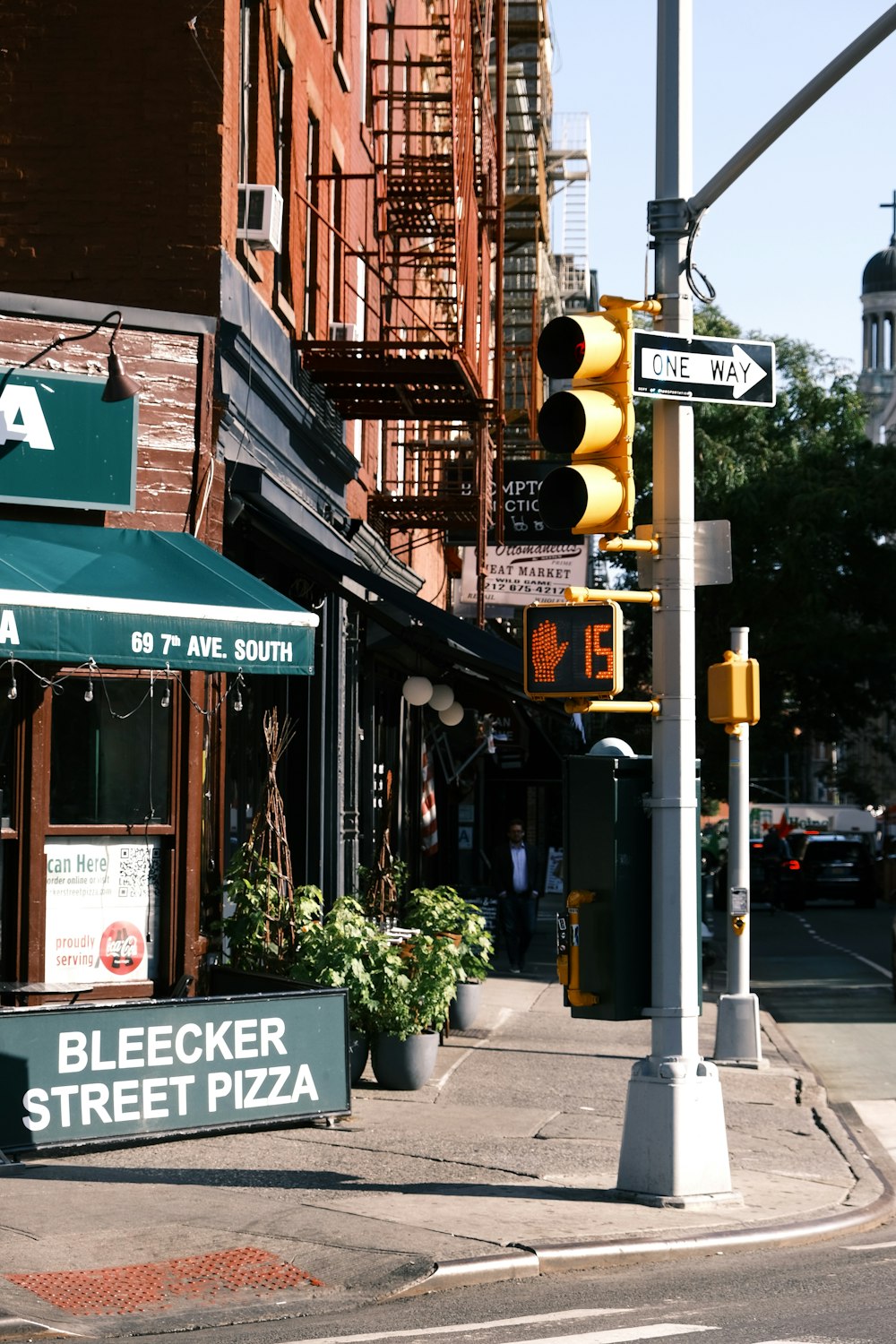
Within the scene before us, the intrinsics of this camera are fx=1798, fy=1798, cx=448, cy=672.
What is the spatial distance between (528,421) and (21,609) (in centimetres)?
2420

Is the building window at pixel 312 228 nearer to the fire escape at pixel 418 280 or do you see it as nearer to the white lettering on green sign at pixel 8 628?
the fire escape at pixel 418 280

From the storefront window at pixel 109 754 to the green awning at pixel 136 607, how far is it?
1.09 meters

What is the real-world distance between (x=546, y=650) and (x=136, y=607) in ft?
9.28

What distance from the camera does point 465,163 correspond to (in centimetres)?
1831

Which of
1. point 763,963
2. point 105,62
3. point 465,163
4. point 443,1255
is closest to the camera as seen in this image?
point 443,1255

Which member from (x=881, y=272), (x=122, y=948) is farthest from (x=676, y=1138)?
(x=881, y=272)

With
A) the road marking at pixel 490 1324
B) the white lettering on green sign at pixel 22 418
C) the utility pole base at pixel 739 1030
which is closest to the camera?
the road marking at pixel 490 1324

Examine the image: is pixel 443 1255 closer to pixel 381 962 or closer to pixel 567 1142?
pixel 567 1142

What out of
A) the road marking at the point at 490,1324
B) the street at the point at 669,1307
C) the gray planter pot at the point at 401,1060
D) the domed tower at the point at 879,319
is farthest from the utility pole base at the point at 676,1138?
the domed tower at the point at 879,319

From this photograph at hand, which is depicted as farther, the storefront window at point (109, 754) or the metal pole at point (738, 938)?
the metal pole at point (738, 938)

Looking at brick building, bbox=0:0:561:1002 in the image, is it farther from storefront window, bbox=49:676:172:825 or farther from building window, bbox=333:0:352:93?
building window, bbox=333:0:352:93

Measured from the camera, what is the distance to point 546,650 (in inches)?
339

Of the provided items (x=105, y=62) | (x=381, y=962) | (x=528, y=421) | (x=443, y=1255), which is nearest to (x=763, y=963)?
(x=528, y=421)

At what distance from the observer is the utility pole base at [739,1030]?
14766mm
